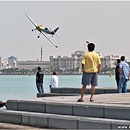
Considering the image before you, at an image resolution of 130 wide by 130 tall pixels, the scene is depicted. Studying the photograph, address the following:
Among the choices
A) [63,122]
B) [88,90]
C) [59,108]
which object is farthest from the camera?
[88,90]

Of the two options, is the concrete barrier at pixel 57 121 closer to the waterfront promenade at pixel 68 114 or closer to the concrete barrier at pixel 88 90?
the waterfront promenade at pixel 68 114

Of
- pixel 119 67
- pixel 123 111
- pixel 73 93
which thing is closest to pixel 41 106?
pixel 123 111

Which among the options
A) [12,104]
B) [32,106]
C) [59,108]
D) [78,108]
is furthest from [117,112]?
[12,104]

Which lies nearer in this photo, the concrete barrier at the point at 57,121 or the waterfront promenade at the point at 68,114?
the concrete barrier at the point at 57,121

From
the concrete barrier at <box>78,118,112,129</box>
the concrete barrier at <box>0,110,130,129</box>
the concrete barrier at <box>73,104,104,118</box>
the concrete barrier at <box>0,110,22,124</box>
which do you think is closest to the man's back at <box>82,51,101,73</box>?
the concrete barrier at <box>73,104,104,118</box>

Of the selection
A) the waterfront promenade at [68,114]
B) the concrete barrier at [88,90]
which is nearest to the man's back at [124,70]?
the concrete barrier at [88,90]

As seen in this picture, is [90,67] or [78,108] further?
[90,67]

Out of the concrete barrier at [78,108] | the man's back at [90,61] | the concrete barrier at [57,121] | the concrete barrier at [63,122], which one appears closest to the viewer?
the concrete barrier at [57,121]

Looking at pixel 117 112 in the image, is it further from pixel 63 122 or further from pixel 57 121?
pixel 57 121

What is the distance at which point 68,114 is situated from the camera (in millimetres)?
11578

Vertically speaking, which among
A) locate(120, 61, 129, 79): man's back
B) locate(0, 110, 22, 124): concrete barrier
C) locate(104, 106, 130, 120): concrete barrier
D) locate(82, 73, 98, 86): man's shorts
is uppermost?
locate(120, 61, 129, 79): man's back

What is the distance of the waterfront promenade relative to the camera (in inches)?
420

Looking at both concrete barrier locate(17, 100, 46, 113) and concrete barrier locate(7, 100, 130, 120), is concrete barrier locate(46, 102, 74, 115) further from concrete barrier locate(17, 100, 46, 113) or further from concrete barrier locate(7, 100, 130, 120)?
concrete barrier locate(17, 100, 46, 113)

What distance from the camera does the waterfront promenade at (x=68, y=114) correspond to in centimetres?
1066
